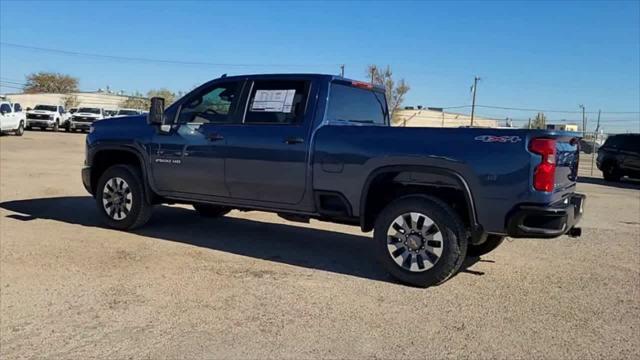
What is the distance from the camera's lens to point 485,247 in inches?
246

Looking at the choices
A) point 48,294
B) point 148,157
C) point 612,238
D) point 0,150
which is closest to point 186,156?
point 148,157

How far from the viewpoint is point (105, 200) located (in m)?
7.56

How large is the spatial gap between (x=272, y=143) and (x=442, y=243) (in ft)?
6.88

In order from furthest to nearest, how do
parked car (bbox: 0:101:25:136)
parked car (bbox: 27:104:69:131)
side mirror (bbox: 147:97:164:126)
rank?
parked car (bbox: 27:104:69:131) < parked car (bbox: 0:101:25:136) < side mirror (bbox: 147:97:164:126)

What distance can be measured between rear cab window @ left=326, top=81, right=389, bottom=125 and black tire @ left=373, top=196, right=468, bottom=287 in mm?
1362

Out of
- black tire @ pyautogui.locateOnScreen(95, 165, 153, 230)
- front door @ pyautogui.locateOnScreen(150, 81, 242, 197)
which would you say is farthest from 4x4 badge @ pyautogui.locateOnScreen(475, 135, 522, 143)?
black tire @ pyautogui.locateOnScreen(95, 165, 153, 230)

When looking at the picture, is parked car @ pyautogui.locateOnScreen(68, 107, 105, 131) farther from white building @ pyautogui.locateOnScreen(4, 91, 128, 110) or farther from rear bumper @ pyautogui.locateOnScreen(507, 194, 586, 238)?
rear bumper @ pyautogui.locateOnScreen(507, 194, 586, 238)

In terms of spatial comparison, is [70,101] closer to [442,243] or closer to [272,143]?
[272,143]

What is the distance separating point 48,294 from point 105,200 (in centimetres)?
277

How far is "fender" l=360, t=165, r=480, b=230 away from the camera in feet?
16.8

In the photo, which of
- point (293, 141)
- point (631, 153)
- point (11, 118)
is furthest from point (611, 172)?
point (11, 118)

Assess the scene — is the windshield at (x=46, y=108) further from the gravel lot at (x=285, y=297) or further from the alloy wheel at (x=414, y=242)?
the alloy wheel at (x=414, y=242)

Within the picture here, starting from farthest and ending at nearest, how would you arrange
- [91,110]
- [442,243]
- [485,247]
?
1. [91,110]
2. [485,247]
3. [442,243]

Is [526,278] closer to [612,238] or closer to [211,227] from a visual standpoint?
[612,238]
